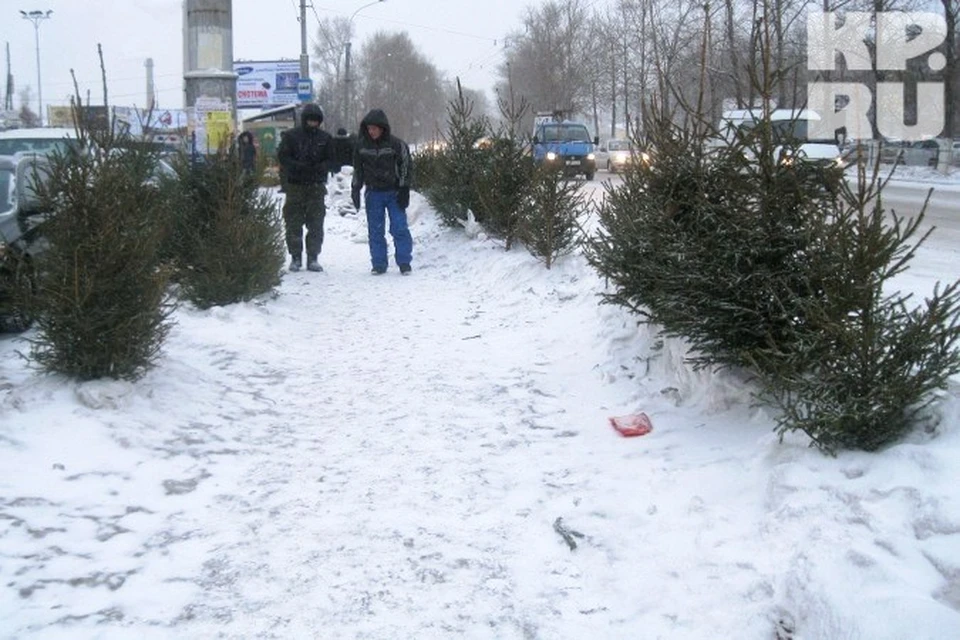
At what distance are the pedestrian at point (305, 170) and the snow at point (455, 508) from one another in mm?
4238

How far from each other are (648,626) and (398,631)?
2.71ft

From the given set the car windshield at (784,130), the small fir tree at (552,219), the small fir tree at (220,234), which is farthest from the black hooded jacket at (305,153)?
the car windshield at (784,130)

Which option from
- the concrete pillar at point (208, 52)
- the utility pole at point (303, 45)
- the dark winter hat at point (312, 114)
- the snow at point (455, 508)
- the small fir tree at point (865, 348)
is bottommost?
the snow at point (455, 508)

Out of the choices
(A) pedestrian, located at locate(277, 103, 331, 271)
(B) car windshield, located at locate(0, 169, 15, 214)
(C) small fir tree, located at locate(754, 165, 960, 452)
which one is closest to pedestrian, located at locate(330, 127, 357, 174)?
(A) pedestrian, located at locate(277, 103, 331, 271)

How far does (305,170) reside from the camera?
10.0 m

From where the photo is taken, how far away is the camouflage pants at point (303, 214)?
10055mm

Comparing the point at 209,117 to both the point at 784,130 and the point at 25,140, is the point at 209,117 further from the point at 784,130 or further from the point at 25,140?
the point at 784,130

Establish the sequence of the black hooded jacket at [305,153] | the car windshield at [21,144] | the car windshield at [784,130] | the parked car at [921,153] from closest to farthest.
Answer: the car windshield at [784,130]
the black hooded jacket at [305,153]
the car windshield at [21,144]
the parked car at [921,153]

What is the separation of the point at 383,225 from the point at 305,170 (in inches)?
42.8

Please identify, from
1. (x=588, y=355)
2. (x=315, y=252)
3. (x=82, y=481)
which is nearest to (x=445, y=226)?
(x=315, y=252)

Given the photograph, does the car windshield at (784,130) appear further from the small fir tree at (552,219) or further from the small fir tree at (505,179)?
the small fir tree at (505,179)

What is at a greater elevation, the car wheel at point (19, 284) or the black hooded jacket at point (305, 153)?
the black hooded jacket at point (305, 153)

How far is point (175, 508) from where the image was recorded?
3812 mm

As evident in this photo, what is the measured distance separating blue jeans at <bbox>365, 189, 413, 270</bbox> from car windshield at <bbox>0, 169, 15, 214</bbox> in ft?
12.6
